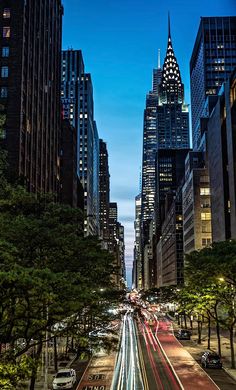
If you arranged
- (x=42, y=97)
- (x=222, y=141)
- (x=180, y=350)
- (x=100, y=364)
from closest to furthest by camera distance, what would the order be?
(x=100, y=364), (x=180, y=350), (x=222, y=141), (x=42, y=97)

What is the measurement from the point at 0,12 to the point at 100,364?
69190mm

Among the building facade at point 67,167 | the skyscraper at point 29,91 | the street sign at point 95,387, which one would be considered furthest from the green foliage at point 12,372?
the building facade at point 67,167

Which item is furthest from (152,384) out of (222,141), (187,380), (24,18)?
(24,18)

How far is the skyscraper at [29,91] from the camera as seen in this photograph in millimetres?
86312

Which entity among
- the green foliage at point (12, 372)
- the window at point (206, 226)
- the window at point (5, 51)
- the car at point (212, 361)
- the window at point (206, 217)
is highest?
the window at point (5, 51)

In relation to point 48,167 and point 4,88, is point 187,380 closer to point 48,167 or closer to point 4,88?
point 4,88

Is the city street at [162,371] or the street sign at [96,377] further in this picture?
the street sign at [96,377]

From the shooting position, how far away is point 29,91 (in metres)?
95.1

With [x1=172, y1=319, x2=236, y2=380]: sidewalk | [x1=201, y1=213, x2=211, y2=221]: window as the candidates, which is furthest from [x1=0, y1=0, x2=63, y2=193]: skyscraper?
[x1=201, y1=213, x2=211, y2=221]: window

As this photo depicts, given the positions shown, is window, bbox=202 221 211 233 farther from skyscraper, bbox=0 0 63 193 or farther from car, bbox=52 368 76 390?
car, bbox=52 368 76 390

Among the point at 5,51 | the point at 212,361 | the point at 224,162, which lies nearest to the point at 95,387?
the point at 212,361

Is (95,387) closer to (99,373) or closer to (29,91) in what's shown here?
(99,373)

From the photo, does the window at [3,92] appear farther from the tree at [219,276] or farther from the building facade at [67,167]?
the tree at [219,276]

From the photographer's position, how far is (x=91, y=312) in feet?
104
